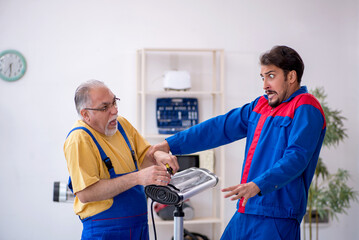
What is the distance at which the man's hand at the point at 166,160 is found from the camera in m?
1.87

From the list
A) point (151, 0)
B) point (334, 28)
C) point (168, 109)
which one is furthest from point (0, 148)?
point (334, 28)

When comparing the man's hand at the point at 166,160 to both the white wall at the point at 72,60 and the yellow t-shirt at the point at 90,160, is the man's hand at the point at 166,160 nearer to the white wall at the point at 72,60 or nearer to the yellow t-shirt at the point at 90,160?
the yellow t-shirt at the point at 90,160

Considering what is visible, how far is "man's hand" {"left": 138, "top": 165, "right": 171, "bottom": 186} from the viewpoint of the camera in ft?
5.24

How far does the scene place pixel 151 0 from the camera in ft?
12.9

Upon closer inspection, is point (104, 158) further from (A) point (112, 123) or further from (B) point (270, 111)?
(B) point (270, 111)

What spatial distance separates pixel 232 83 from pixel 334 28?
1270 millimetres

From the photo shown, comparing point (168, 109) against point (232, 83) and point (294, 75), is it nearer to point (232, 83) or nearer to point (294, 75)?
point (232, 83)

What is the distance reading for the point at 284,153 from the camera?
170 centimetres

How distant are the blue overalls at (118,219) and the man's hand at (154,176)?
147mm

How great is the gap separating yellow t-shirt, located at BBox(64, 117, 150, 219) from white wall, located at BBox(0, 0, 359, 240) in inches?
82.2

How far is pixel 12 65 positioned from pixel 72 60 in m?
0.58

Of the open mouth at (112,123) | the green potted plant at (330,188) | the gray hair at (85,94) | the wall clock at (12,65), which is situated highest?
the wall clock at (12,65)

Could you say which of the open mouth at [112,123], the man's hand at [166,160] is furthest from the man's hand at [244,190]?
the open mouth at [112,123]

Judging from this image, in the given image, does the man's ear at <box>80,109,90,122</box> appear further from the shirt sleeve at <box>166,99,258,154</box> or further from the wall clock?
the wall clock
